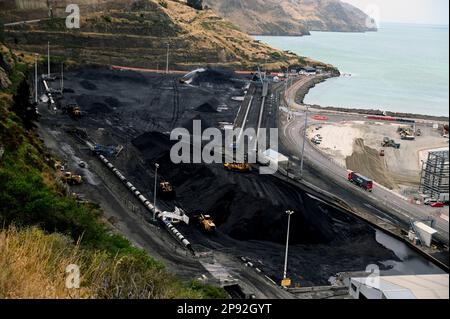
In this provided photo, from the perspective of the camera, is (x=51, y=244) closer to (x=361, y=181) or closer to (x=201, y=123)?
(x=361, y=181)

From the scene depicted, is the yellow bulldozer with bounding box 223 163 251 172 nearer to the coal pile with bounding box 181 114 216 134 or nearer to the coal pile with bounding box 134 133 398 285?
the coal pile with bounding box 134 133 398 285

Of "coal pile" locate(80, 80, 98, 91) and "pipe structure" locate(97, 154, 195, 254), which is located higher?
"pipe structure" locate(97, 154, 195, 254)

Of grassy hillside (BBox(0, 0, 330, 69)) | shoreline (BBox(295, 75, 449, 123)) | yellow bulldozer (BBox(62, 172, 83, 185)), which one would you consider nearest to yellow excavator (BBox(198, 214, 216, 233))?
yellow bulldozer (BBox(62, 172, 83, 185))

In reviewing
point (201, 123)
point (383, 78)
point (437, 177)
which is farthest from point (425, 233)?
point (383, 78)

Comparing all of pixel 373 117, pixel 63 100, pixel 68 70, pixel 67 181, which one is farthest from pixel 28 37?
pixel 67 181

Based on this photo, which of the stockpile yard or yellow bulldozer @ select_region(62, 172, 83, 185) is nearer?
the stockpile yard

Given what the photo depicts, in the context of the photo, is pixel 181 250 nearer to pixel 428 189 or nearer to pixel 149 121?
pixel 428 189

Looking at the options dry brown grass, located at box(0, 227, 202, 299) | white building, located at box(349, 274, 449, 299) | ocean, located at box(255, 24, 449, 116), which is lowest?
ocean, located at box(255, 24, 449, 116)

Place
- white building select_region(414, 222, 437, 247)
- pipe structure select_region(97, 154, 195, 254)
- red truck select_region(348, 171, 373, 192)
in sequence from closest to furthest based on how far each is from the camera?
1. pipe structure select_region(97, 154, 195, 254)
2. white building select_region(414, 222, 437, 247)
3. red truck select_region(348, 171, 373, 192)
